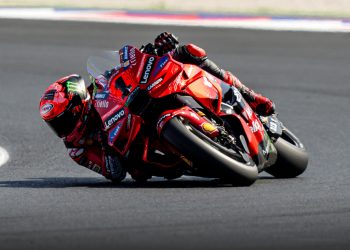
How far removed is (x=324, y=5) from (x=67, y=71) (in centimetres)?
629

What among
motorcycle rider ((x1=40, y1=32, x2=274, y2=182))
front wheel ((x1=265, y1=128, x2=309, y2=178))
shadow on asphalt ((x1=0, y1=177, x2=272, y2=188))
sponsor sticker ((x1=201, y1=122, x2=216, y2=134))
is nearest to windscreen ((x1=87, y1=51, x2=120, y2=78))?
motorcycle rider ((x1=40, y1=32, x2=274, y2=182))

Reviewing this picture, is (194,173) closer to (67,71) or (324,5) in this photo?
(67,71)

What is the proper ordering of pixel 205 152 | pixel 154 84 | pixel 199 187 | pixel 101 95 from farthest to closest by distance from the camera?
pixel 101 95, pixel 199 187, pixel 154 84, pixel 205 152

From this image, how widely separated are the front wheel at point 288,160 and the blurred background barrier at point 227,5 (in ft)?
38.3

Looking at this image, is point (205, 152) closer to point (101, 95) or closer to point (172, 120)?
point (172, 120)

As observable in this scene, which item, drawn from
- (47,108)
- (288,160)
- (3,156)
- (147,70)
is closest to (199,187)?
(147,70)

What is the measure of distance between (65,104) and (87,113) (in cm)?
25

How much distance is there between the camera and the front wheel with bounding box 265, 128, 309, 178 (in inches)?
354

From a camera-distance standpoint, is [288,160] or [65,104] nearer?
[65,104]

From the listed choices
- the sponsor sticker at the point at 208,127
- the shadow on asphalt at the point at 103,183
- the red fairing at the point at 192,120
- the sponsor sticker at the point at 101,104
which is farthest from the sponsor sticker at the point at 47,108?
the sponsor sticker at the point at 208,127

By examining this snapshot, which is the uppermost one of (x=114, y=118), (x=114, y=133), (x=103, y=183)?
(x=114, y=118)

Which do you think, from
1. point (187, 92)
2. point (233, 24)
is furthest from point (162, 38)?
point (233, 24)

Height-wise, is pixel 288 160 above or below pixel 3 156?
above

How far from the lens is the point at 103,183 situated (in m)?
8.80
